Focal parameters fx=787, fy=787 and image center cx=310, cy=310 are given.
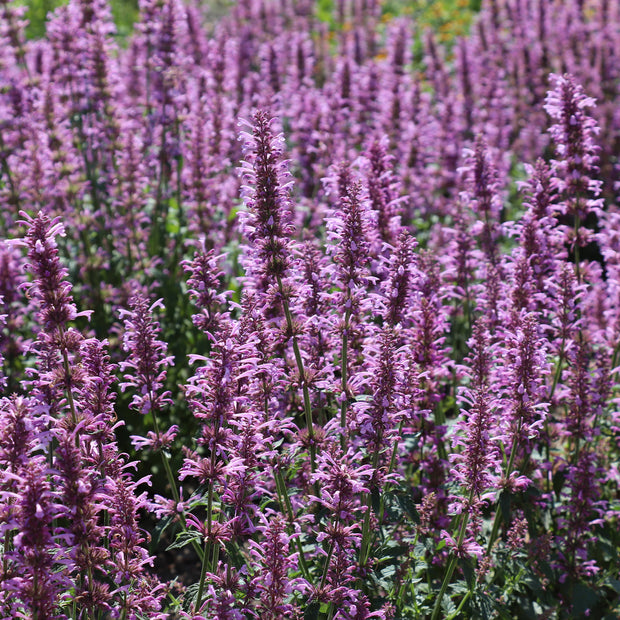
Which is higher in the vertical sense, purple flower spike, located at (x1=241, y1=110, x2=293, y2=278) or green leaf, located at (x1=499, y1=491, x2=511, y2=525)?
purple flower spike, located at (x1=241, y1=110, x2=293, y2=278)

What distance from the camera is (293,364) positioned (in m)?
4.55

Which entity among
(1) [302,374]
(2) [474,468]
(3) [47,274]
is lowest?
(2) [474,468]

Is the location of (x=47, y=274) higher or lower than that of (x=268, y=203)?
lower

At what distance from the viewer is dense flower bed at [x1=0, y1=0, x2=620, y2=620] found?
11.7ft

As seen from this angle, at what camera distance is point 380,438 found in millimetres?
3840

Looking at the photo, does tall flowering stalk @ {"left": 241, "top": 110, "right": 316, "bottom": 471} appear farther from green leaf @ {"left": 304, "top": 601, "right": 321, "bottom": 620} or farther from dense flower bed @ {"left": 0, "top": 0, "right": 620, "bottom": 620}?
green leaf @ {"left": 304, "top": 601, "right": 321, "bottom": 620}

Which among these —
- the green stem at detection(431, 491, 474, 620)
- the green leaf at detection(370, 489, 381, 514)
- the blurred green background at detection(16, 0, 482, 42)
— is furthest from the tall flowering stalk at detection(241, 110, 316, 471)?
the blurred green background at detection(16, 0, 482, 42)

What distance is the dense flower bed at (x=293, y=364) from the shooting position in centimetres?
357

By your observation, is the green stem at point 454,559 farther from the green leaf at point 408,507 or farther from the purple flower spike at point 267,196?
the purple flower spike at point 267,196

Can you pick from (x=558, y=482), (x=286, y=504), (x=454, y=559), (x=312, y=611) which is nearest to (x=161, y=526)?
(x=286, y=504)

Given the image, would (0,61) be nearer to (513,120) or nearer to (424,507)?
(424,507)

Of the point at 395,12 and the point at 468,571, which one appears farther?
the point at 395,12

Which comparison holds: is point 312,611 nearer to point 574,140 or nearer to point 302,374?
point 302,374

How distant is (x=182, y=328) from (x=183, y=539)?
11.3ft
